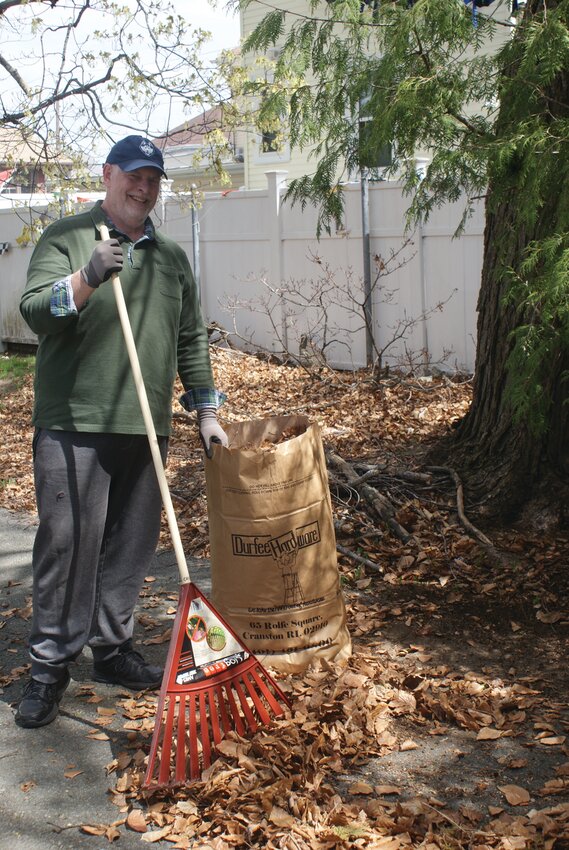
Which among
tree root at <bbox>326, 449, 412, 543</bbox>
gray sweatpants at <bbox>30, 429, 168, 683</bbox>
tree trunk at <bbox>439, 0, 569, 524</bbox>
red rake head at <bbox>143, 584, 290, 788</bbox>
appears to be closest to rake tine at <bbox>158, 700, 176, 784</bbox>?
red rake head at <bbox>143, 584, 290, 788</bbox>

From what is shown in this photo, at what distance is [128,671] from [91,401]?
1.18 metres

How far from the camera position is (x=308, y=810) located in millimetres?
2977

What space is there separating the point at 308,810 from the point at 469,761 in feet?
2.10

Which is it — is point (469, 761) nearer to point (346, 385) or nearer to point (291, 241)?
point (346, 385)

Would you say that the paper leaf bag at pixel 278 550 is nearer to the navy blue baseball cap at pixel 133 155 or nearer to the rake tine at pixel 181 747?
the rake tine at pixel 181 747

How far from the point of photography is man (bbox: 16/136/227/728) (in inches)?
141

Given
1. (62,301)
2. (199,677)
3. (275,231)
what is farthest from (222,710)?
(275,231)

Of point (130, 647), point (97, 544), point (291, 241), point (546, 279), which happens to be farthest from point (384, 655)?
point (291, 241)

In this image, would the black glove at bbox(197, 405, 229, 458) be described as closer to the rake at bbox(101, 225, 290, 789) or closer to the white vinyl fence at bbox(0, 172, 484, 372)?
the rake at bbox(101, 225, 290, 789)

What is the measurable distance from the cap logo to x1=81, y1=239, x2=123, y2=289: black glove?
448 millimetres

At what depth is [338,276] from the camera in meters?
10.8


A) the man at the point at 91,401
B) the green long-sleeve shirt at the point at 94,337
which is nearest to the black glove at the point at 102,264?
the man at the point at 91,401

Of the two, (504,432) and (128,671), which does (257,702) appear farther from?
(504,432)

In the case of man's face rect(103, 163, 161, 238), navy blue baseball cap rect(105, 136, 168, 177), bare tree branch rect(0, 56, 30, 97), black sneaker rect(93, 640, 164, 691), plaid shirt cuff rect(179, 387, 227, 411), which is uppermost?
bare tree branch rect(0, 56, 30, 97)
